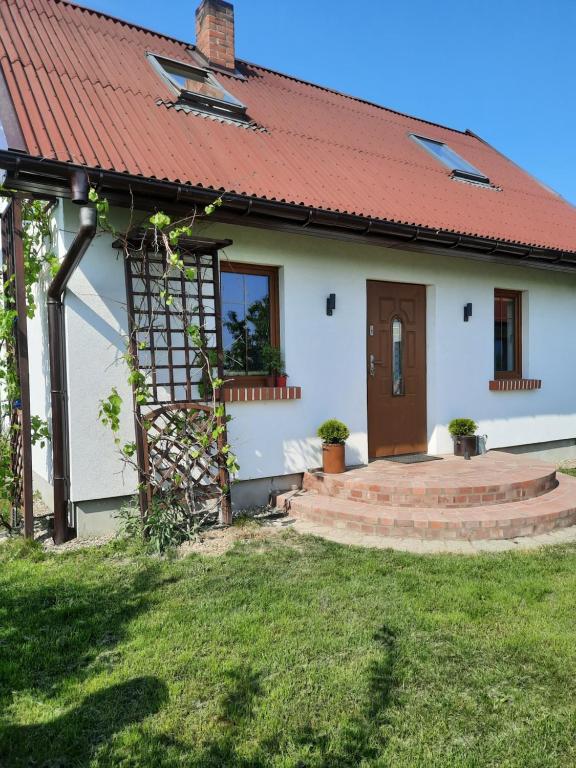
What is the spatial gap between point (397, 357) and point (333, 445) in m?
1.80

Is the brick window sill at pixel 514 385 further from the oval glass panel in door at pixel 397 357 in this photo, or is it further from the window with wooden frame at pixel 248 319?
the window with wooden frame at pixel 248 319

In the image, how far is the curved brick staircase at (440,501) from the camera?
15.8 feet

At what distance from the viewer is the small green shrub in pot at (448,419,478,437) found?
274 inches

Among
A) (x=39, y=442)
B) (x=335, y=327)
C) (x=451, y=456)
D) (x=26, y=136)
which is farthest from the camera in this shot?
(x=451, y=456)

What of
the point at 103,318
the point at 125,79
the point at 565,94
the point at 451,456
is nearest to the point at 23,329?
the point at 103,318

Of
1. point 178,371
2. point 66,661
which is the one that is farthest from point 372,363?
point 66,661

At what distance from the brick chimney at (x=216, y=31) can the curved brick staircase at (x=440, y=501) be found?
6.97 metres

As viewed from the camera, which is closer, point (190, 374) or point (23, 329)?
point (23, 329)

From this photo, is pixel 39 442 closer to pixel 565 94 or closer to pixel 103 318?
pixel 103 318

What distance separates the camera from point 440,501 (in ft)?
17.1

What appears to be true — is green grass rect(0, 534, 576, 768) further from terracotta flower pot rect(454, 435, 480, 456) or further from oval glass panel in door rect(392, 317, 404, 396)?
oval glass panel in door rect(392, 317, 404, 396)

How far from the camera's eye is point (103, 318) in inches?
191

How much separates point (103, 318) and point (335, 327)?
2.71 m

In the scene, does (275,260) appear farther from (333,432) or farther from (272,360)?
(333,432)
